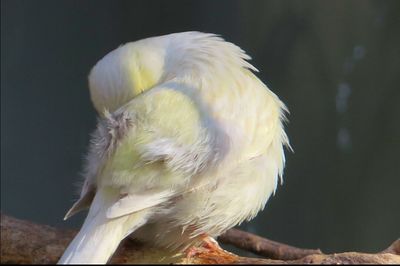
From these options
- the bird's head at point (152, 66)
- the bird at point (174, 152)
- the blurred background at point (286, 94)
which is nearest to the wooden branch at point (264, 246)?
the bird at point (174, 152)

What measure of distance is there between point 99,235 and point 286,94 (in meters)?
2.32

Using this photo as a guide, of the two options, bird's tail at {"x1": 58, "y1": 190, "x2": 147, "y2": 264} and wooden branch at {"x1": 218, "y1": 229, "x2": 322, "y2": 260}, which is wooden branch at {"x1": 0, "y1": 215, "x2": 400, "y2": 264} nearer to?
bird's tail at {"x1": 58, "y1": 190, "x2": 147, "y2": 264}

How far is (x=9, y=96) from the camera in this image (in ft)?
11.9

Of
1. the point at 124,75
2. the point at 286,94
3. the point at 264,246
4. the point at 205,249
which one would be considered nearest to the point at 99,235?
the point at 205,249

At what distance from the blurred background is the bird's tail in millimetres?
1856

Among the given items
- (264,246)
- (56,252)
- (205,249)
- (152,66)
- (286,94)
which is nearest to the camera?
(56,252)

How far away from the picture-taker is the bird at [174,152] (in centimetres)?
186

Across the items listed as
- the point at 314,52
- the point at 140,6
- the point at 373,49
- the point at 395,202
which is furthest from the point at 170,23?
the point at 395,202

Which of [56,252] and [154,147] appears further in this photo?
[56,252]

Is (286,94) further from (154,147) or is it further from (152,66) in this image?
(154,147)

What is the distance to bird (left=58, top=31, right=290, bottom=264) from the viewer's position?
186 centimetres

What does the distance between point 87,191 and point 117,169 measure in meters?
0.21

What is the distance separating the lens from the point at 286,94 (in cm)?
394

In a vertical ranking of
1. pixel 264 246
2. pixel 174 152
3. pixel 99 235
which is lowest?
pixel 264 246
